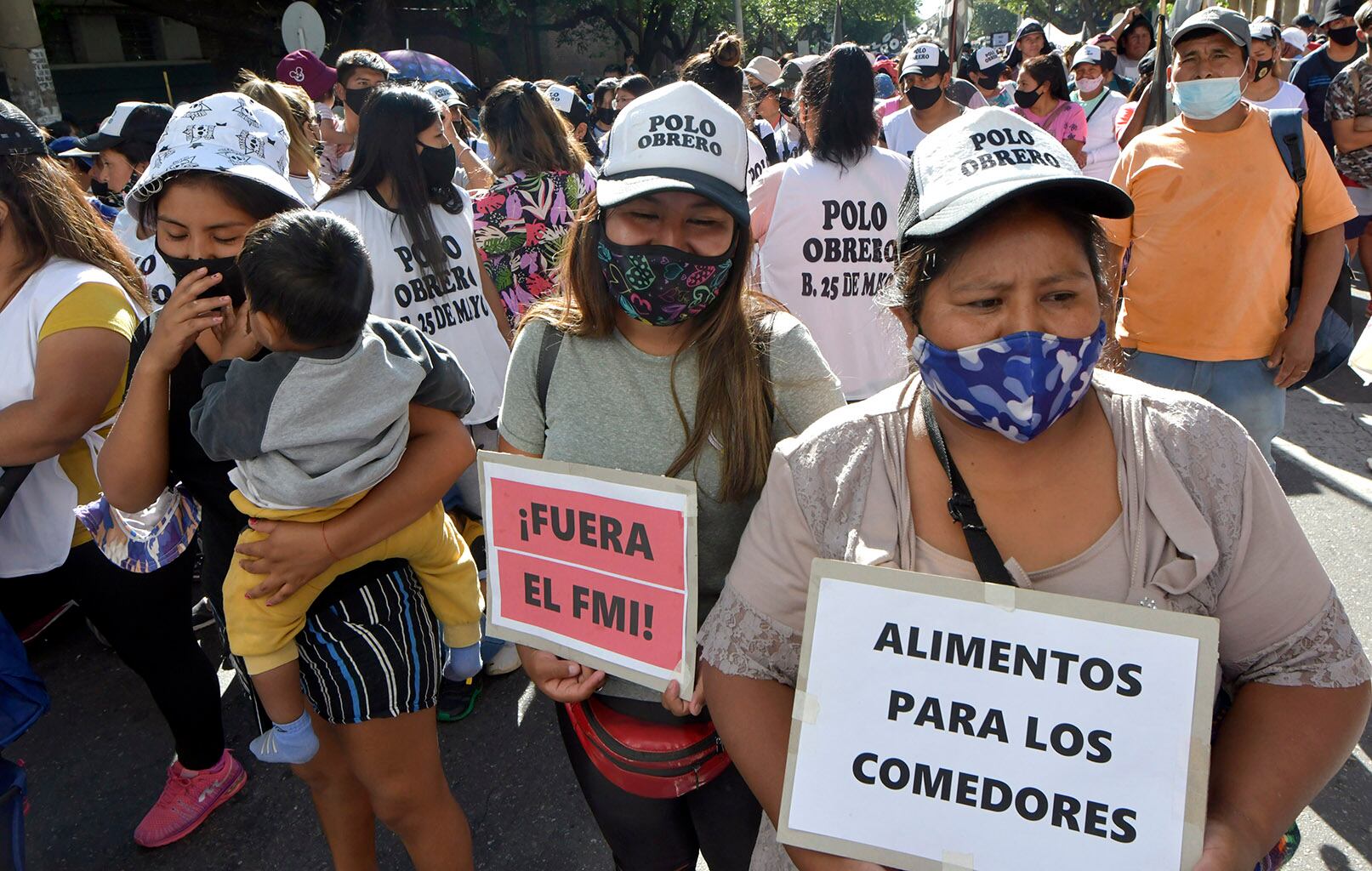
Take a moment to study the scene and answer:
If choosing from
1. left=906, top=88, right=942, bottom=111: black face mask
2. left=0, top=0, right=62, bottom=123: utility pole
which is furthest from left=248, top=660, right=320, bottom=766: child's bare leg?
left=0, top=0, right=62, bottom=123: utility pole

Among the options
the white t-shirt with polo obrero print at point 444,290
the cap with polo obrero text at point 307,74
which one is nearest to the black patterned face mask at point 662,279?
the white t-shirt with polo obrero print at point 444,290

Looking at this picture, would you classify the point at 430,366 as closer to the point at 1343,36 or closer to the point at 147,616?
the point at 147,616

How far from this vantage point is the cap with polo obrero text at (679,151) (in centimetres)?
171

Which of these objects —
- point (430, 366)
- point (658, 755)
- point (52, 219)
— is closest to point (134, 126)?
point (52, 219)

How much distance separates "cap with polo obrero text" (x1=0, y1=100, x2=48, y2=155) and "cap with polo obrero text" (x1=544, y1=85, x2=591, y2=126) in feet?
16.0

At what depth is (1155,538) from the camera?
1.25 m

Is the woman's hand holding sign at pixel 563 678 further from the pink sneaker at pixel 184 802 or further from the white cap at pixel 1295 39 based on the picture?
the white cap at pixel 1295 39

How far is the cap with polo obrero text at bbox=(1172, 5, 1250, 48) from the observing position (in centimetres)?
327

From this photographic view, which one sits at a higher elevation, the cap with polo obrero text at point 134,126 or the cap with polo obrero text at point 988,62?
the cap with polo obrero text at point 988,62

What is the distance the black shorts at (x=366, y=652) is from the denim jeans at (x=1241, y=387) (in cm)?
284

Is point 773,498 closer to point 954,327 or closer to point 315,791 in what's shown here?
point 954,327

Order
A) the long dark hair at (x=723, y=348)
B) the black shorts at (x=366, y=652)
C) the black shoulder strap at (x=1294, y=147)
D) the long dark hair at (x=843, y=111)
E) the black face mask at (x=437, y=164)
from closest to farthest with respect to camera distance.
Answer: the long dark hair at (x=723, y=348)
the black shorts at (x=366, y=652)
the black shoulder strap at (x=1294, y=147)
the black face mask at (x=437, y=164)
the long dark hair at (x=843, y=111)

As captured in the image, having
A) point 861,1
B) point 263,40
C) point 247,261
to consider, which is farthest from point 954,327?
point 861,1

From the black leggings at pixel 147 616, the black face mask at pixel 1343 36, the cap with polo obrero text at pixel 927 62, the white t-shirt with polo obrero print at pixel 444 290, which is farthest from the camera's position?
the black face mask at pixel 1343 36
